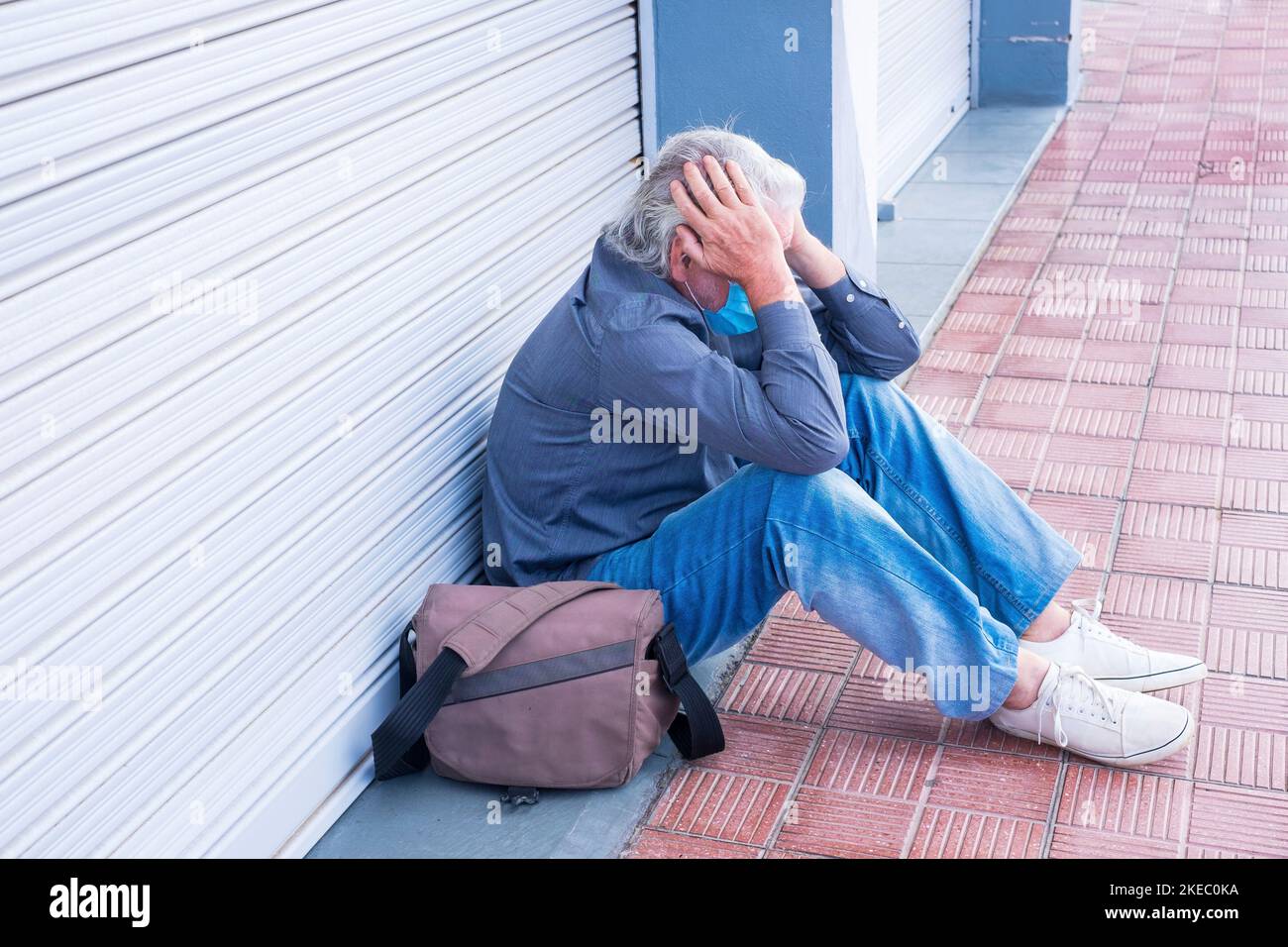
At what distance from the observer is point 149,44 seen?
229 centimetres

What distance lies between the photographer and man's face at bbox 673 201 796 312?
2.91m

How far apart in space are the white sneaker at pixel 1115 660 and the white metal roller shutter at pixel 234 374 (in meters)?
1.38

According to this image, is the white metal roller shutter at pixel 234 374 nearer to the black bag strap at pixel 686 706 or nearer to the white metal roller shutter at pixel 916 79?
the black bag strap at pixel 686 706

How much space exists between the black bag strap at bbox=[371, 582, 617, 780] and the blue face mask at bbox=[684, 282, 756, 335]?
0.63 m

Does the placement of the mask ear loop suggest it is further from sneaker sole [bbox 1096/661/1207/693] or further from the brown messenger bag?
sneaker sole [bbox 1096/661/1207/693]

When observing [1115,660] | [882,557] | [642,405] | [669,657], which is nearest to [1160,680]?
[1115,660]

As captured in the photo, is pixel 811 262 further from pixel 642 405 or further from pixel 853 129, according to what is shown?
pixel 853 129

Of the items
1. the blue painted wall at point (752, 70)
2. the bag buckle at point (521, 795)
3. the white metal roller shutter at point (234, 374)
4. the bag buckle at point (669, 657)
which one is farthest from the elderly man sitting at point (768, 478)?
the blue painted wall at point (752, 70)

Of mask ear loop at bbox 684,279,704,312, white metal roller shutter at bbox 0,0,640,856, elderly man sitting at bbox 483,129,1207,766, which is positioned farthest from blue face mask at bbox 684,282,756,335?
white metal roller shutter at bbox 0,0,640,856

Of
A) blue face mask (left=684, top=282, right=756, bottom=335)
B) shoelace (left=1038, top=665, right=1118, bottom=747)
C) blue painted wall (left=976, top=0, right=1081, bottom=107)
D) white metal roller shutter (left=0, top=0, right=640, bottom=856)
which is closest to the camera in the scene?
white metal roller shutter (left=0, top=0, right=640, bottom=856)

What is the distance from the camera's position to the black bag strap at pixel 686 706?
112 inches

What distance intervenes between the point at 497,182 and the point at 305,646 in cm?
126
